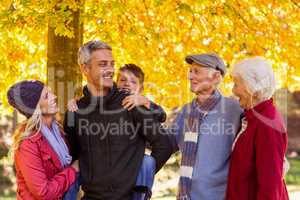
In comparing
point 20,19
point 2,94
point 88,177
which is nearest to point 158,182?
point 2,94

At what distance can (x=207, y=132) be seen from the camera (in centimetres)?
442

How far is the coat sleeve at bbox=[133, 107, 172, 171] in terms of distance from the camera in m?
4.24

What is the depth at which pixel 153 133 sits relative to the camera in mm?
4238

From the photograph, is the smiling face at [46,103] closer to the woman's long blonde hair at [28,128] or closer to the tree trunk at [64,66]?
the woman's long blonde hair at [28,128]

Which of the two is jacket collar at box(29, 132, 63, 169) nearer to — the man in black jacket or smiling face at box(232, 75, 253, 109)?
the man in black jacket

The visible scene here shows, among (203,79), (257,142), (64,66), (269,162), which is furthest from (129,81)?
(269,162)

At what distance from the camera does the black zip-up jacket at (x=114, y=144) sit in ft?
13.8

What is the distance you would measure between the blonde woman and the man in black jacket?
153 mm

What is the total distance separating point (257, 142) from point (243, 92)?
38 centimetres

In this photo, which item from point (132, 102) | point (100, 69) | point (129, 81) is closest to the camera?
point (132, 102)

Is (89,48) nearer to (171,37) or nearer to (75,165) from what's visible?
(75,165)

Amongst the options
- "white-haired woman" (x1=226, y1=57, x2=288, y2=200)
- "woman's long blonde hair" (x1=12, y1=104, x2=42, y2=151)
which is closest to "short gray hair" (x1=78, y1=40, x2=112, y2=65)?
"woman's long blonde hair" (x1=12, y1=104, x2=42, y2=151)

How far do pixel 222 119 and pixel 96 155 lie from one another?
96 cm

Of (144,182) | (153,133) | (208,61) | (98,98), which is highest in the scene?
(208,61)
